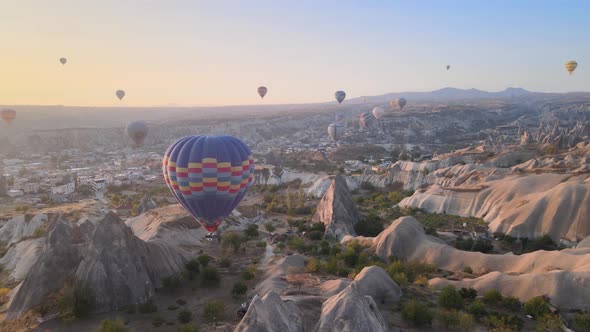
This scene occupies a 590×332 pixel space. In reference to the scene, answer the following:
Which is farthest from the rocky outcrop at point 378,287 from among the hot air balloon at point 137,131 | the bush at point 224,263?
the hot air balloon at point 137,131

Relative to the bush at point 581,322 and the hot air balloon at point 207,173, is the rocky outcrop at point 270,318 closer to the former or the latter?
the bush at point 581,322

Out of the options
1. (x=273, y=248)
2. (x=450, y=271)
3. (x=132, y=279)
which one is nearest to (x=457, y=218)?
(x=450, y=271)

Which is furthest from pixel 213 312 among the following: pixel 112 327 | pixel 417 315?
pixel 417 315

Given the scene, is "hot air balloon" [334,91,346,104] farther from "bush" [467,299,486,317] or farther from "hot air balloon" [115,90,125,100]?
"bush" [467,299,486,317]

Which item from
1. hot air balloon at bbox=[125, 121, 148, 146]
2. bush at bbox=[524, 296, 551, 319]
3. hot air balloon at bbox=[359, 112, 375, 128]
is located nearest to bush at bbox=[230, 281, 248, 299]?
bush at bbox=[524, 296, 551, 319]

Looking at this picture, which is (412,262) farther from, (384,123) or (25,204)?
(384,123)

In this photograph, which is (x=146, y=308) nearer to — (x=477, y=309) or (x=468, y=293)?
(x=477, y=309)
